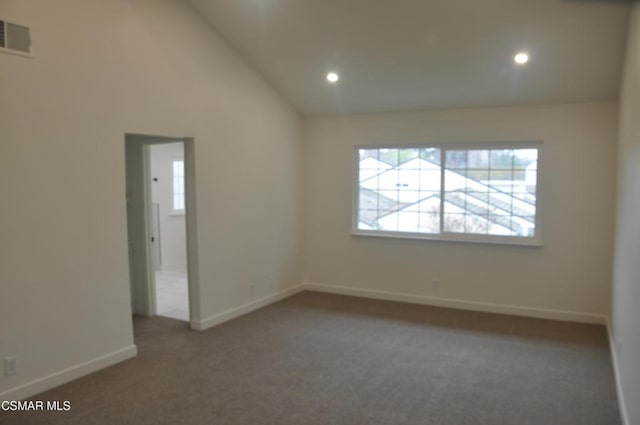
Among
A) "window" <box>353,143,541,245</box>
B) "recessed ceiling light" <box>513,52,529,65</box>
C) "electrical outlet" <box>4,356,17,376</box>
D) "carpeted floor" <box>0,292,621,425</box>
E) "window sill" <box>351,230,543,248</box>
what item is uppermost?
"recessed ceiling light" <box>513,52,529,65</box>

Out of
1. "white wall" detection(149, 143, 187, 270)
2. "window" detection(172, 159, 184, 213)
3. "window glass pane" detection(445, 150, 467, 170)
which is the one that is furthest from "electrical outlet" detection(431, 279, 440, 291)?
"window" detection(172, 159, 184, 213)

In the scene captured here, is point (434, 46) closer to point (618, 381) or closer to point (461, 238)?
point (461, 238)

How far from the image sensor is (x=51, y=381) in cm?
349

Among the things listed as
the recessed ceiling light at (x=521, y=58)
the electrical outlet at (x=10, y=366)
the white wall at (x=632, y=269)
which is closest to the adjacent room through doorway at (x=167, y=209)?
the electrical outlet at (x=10, y=366)

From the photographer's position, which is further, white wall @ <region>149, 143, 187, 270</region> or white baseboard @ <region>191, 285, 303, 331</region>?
white wall @ <region>149, 143, 187, 270</region>

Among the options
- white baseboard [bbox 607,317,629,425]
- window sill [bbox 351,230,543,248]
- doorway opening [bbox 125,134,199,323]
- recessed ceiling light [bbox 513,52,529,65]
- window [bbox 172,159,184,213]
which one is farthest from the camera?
window [bbox 172,159,184,213]

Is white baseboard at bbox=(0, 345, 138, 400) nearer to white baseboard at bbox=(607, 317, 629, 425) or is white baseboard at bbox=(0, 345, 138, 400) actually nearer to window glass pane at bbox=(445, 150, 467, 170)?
white baseboard at bbox=(607, 317, 629, 425)

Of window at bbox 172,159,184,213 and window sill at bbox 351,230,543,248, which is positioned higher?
window at bbox 172,159,184,213

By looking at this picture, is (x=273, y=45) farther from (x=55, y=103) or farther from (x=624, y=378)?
(x=624, y=378)

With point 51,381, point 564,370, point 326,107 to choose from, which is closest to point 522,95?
point 326,107

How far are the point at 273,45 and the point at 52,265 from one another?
2990mm

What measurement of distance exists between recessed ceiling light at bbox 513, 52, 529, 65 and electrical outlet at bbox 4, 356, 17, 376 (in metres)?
4.83

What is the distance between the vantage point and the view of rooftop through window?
5398 mm

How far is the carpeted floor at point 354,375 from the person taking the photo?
314 cm
